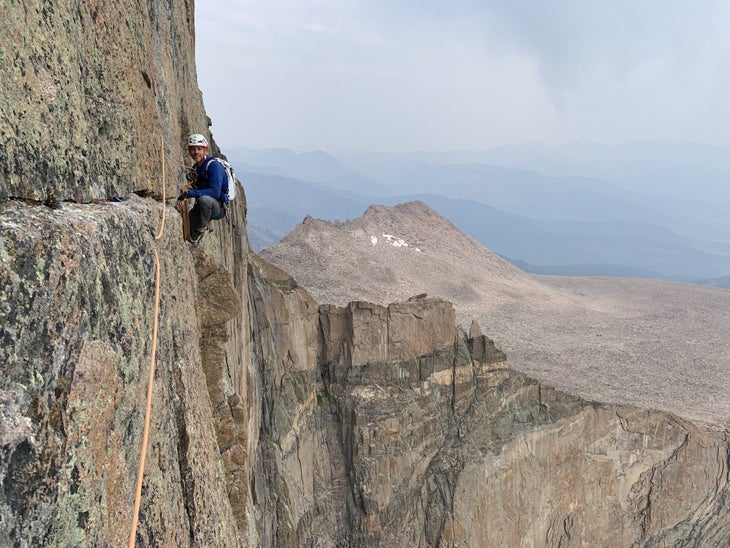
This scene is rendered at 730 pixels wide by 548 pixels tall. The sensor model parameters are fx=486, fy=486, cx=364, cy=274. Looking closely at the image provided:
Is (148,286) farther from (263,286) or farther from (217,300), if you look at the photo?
(263,286)

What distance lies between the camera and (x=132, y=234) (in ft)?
16.2

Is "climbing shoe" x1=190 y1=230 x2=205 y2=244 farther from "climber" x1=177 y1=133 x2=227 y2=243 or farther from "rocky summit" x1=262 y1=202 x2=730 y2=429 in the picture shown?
"rocky summit" x1=262 y1=202 x2=730 y2=429

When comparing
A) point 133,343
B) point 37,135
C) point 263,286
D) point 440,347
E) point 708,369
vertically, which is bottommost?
point 708,369

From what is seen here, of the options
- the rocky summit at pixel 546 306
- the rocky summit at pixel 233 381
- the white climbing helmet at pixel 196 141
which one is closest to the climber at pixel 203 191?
the white climbing helmet at pixel 196 141

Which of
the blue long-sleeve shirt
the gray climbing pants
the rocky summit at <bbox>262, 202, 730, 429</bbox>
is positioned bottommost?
the rocky summit at <bbox>262, 202, 730, 429</bbox>

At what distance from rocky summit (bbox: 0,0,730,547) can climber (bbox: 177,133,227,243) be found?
1.41 feet

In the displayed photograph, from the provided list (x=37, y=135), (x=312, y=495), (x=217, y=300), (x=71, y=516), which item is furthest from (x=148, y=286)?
(x=312, y=495)

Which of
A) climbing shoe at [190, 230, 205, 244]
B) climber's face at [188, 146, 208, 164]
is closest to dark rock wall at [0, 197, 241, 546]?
climbing shoe at [190, 230, 205, 244]

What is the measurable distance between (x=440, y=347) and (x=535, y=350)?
13.0 meters

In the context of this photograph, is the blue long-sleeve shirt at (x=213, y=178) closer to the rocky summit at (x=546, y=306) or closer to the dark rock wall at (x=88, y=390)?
the dark rock wall at (x=88, y=390)

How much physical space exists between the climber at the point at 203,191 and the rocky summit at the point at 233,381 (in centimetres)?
43

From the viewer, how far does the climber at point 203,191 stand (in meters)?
8.05

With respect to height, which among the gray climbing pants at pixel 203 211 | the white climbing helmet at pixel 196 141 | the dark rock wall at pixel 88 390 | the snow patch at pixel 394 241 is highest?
the white climbing helmet at pixel 196 141

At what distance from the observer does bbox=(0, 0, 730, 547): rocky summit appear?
3.46 meters
